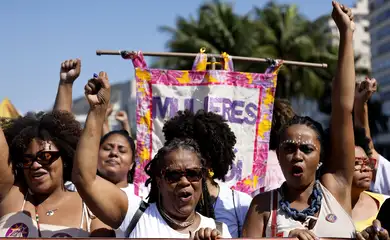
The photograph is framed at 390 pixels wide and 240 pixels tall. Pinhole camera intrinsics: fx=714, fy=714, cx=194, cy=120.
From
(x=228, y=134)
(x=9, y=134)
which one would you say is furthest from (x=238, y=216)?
(x=9, y=134)

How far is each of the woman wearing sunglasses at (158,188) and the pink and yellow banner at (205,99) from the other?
171 cm

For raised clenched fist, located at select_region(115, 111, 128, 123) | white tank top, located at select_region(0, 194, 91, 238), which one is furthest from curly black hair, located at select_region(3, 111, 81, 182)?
raised clenched fist, located at select_region(115, 111, 128, 123)

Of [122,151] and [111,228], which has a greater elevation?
[122,151]

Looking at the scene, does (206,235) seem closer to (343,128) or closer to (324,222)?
(324,222)

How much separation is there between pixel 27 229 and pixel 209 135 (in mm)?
1329

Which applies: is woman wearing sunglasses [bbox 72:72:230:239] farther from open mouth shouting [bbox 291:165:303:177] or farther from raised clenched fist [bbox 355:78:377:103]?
raised clenched fist [bbox 355:78:377:103]

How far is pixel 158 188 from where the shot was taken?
3801mm

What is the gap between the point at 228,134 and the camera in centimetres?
476

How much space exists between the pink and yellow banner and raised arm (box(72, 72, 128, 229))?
1.72 metres

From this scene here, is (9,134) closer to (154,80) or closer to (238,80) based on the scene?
(154,80)

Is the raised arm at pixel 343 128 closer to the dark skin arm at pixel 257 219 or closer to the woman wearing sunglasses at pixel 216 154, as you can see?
the dark skin arm at pixel 257 219

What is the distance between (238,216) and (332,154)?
72cm

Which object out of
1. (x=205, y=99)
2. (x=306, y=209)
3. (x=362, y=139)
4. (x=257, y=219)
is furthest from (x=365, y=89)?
(x=257, y=219)

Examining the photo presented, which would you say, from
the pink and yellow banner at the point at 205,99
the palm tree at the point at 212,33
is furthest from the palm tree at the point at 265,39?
the pink and yellow banner at the point at 205,99
